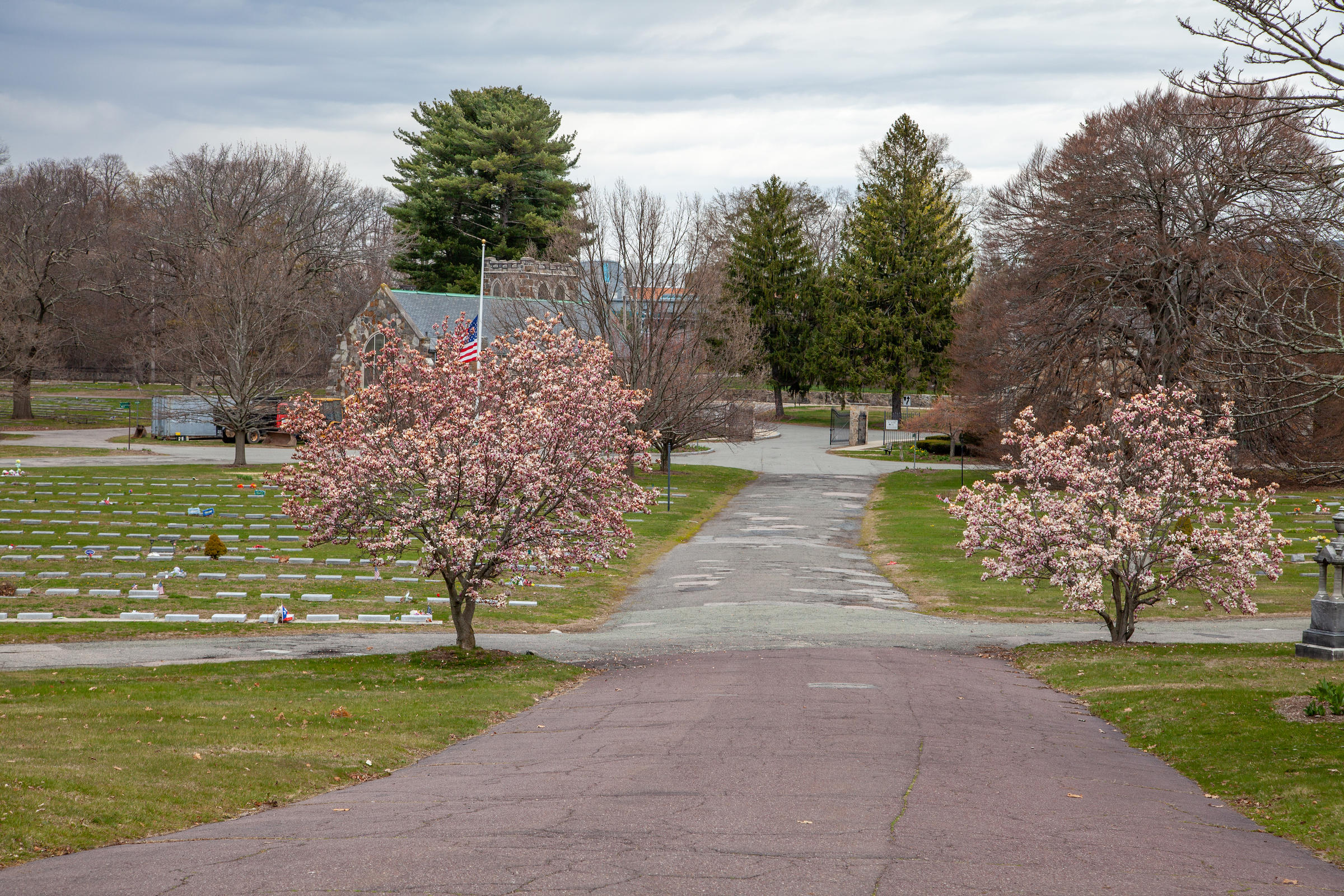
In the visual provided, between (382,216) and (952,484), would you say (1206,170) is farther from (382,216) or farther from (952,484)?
(382,216)

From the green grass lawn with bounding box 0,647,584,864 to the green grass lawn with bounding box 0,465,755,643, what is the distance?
4011 mm

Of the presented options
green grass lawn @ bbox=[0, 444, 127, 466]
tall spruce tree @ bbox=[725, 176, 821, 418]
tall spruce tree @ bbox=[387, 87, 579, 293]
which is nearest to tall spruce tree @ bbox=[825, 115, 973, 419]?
tall spruce tree @ bbox=[725, 176, 821, 418]

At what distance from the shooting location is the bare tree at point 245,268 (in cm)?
4278

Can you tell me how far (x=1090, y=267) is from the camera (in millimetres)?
40125

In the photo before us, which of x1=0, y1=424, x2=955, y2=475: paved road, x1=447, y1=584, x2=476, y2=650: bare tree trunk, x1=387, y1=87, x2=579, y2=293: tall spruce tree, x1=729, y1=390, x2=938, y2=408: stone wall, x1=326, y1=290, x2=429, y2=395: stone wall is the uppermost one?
x1=387, y1=87, x2=579, y2=293: tall spruce tree

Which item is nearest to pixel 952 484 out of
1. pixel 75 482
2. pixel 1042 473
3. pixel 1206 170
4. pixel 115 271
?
pixel 1206 170

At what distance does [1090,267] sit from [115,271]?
196ft

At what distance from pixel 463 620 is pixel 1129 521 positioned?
33.8ft

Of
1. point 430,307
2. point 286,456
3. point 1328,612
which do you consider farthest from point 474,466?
point 430,307

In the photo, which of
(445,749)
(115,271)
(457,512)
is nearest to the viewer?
(445,749)

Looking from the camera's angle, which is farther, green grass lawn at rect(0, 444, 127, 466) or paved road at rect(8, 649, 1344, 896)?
green grass lawn at rect(0, 444, 127, 466)

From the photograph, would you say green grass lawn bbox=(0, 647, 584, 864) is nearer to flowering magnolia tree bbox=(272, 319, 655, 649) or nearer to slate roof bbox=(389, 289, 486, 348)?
flowering magnolia tree bbox=(272, 319, 655, 649)

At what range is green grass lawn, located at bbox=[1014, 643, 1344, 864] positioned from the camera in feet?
29.5

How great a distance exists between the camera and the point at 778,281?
79.1 meters
